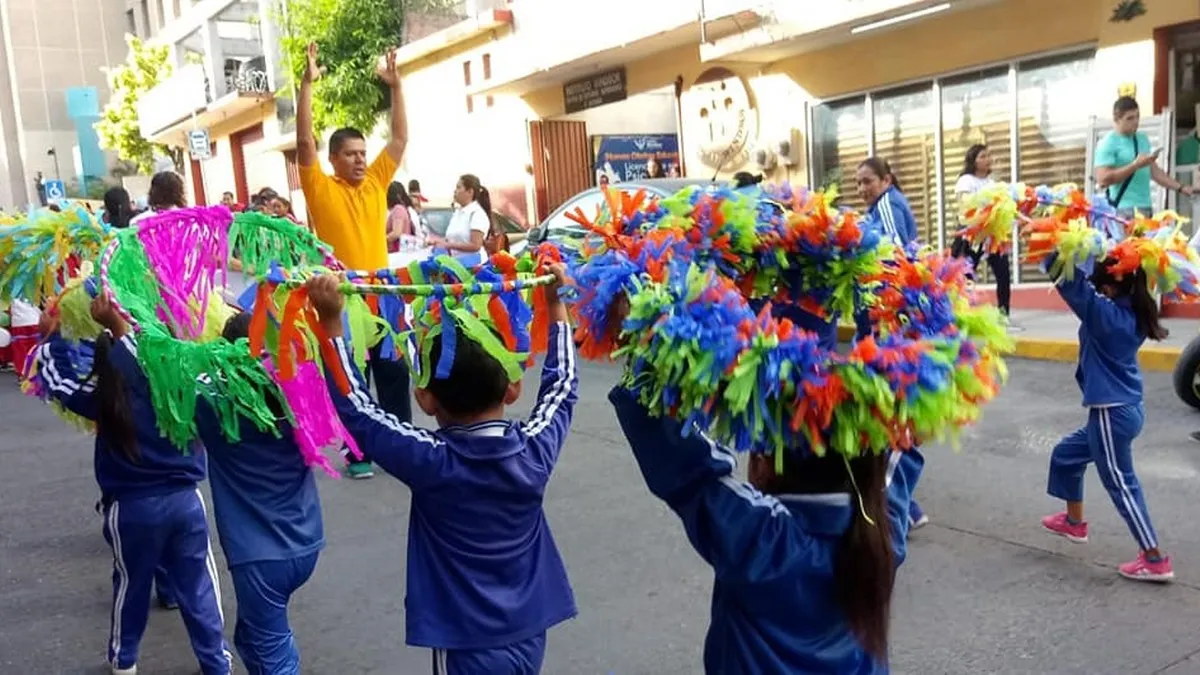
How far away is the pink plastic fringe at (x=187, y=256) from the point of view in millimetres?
3377

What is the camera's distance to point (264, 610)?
2943 millimetres

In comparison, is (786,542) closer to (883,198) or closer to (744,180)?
(744,180)

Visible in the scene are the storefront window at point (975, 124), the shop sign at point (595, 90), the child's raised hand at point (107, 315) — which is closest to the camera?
the child's raised hand at point (107, 315)

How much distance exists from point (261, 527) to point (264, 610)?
235 mm

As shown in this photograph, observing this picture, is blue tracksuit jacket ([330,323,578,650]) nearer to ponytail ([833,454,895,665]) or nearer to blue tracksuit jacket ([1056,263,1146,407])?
ponytail ([833,454,895,665])

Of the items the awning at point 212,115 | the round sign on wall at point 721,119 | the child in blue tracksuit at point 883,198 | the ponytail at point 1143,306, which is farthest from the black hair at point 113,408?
the awning at point 212,115

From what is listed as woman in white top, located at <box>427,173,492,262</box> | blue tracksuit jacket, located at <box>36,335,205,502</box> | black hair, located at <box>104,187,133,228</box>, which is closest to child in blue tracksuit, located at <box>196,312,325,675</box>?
blue tracksuit jacket, located at <box>36,335,205,502</box>

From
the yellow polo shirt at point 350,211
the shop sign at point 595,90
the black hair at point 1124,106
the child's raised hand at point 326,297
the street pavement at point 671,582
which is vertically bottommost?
the street pavement at point 671,582

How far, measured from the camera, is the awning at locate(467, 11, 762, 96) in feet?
41.4

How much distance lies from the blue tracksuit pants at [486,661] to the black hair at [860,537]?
2.76 feet

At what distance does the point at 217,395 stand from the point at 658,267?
1509 millimetres

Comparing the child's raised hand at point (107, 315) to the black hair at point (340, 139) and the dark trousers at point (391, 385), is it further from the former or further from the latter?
the dark trousers at point (391, 385)

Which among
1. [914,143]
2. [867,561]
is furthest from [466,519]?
[914,143]

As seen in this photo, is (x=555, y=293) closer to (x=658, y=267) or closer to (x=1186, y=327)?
(x=658, y=267)
